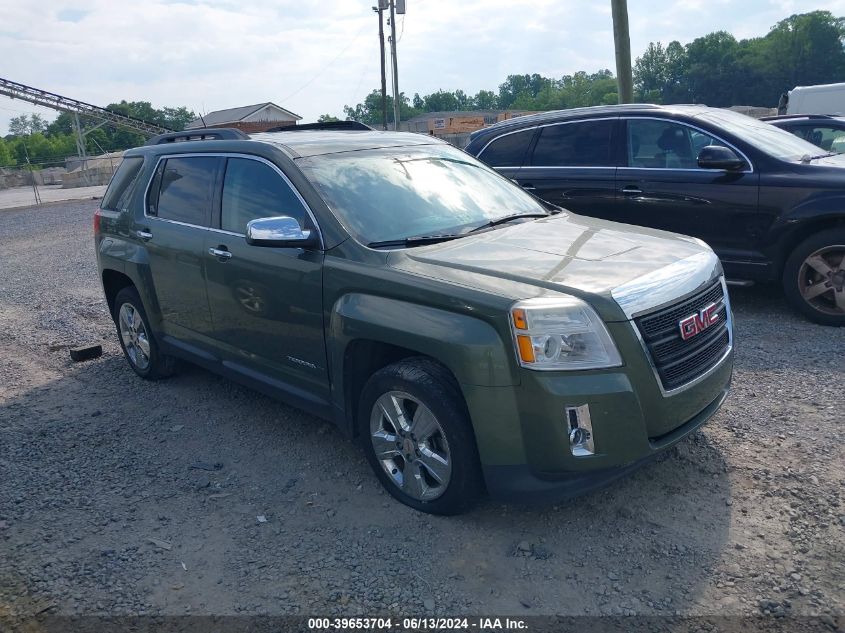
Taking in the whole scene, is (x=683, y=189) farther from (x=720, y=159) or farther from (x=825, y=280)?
(x=825, y=280)

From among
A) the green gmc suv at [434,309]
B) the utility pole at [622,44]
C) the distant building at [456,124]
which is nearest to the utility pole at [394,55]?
the distant building at [456,124]

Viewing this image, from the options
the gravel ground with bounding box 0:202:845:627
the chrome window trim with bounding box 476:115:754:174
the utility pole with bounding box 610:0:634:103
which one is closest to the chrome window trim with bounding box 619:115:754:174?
the chrome window trim with bounding box 476:115:754:174

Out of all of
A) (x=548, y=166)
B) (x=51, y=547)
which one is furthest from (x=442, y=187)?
(x=548, y=166)

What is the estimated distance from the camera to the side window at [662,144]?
6.87m

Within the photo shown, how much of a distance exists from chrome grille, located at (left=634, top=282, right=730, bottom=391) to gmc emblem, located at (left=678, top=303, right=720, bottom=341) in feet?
0.06

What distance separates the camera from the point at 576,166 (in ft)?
24.7

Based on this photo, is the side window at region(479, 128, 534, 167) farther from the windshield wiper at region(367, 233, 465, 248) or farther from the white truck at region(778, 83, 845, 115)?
the white truck at region(778, 83, 845, 115)

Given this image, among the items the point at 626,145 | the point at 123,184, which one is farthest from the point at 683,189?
the point at 123,184

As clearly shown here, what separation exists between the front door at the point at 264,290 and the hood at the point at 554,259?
0.68m

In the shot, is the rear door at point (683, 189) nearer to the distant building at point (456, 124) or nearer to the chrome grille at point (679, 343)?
the chrome grille at point (679, 343)

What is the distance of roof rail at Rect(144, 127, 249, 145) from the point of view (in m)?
4.99

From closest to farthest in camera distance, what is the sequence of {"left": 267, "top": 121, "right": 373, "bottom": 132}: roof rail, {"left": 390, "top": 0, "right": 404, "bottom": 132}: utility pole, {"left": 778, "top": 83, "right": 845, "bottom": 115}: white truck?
{"left": 267, "top": 121, "right": 373, "bottom": 132}: roof rail < {"left": 778, "top": 83, "right": 845, "bottom": 115}: white truck < {"left": 390, "top": 0, "right": 404, "bottom": 132}: utility pole

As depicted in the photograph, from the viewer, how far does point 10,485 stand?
14.1 feet

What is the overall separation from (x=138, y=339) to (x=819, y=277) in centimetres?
583
